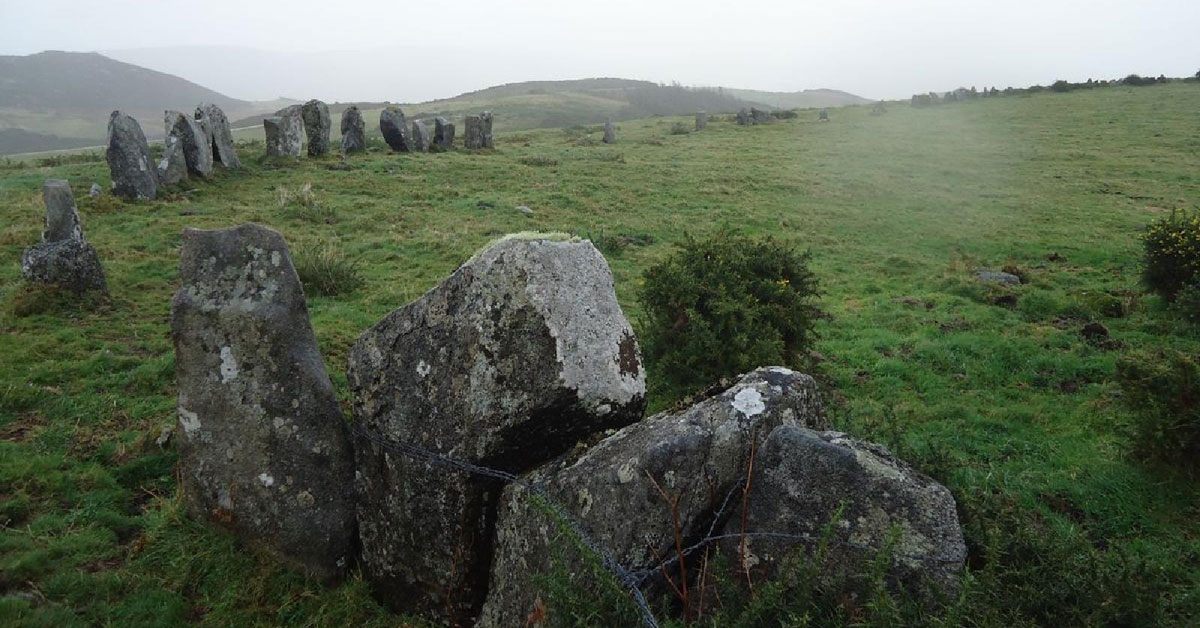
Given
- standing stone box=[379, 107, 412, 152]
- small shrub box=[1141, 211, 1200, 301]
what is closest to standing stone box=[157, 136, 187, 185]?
standing stone box=[379, 107, 412, 152]

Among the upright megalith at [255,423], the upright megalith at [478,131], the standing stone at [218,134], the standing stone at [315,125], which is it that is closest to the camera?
the upright megalith at [255,423]

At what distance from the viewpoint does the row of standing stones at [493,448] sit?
414cm

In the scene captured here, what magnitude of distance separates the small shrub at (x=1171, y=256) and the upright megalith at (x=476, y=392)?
13.2 metres

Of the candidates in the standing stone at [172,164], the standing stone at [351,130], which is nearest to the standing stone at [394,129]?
the standing stone at [351,130]

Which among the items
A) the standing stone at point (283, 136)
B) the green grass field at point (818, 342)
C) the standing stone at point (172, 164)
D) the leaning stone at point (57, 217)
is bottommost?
the green grass field at point (818, 342)

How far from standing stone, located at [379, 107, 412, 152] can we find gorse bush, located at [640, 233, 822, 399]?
24.1 m

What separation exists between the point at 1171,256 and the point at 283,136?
28.3 metres

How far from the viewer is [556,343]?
4.73m

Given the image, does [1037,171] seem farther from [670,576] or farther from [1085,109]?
[670,576]

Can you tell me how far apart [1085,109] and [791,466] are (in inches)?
2181

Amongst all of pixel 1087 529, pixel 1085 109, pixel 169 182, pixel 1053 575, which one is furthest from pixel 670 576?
pixel 1085 109

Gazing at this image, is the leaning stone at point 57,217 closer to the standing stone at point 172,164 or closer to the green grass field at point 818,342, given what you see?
the green grass field at point 818,342

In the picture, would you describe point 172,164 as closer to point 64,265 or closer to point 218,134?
point 218,134

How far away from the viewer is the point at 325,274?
1324cm
